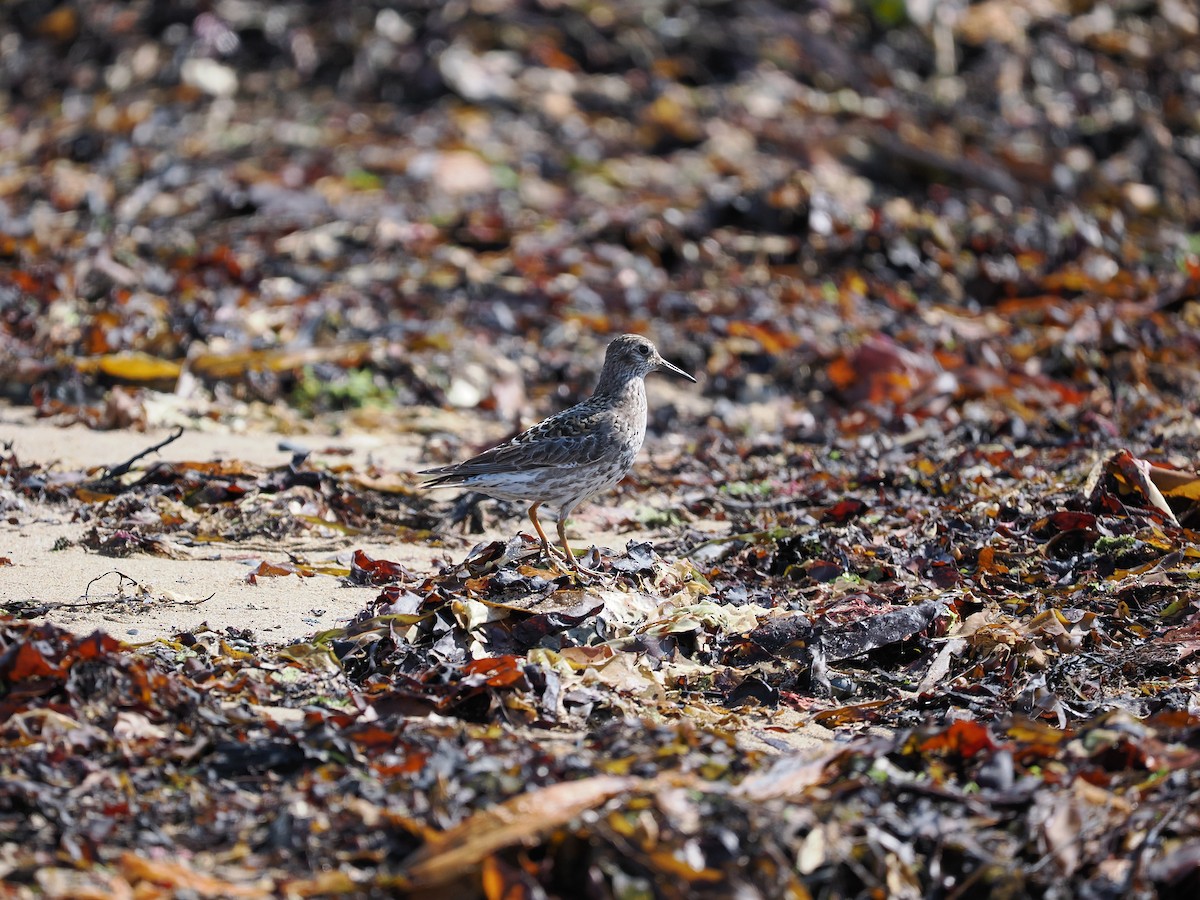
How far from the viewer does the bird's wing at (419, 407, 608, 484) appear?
5277mm

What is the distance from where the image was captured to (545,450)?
5316 mm

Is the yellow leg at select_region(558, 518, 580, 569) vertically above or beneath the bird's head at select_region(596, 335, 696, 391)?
beneath

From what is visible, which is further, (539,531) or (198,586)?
(539,531)

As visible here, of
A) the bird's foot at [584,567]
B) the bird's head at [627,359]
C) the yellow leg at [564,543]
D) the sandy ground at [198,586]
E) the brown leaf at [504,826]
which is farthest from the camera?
the bird's head at [627,359]

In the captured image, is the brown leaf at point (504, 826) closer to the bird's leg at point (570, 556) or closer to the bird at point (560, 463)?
the bird's leg at point (570, 556)

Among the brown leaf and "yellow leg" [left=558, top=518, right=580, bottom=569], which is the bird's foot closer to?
"yellow leg" [left=558, top=518, right=580, bottom=569]

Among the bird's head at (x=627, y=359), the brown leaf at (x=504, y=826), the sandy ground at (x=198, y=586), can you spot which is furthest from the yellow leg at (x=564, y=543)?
the brown leaf at (x=504, y=826)

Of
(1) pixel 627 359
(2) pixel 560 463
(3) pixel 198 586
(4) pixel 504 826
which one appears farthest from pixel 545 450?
(4) pixel 504 826

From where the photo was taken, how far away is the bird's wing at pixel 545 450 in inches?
208

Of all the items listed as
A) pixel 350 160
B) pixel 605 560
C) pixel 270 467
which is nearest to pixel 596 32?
pixel 350 160

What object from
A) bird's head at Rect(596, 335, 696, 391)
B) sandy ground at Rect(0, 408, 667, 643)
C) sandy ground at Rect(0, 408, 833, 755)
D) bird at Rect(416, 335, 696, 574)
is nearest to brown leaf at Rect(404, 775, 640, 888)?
sandy ground at Rect(0, 408, 833, 755)

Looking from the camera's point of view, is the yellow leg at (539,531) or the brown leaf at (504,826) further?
the yellow leg at (539,531)

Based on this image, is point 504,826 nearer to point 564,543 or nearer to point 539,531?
point 564,543

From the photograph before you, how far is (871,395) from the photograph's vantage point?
25.0 ft
